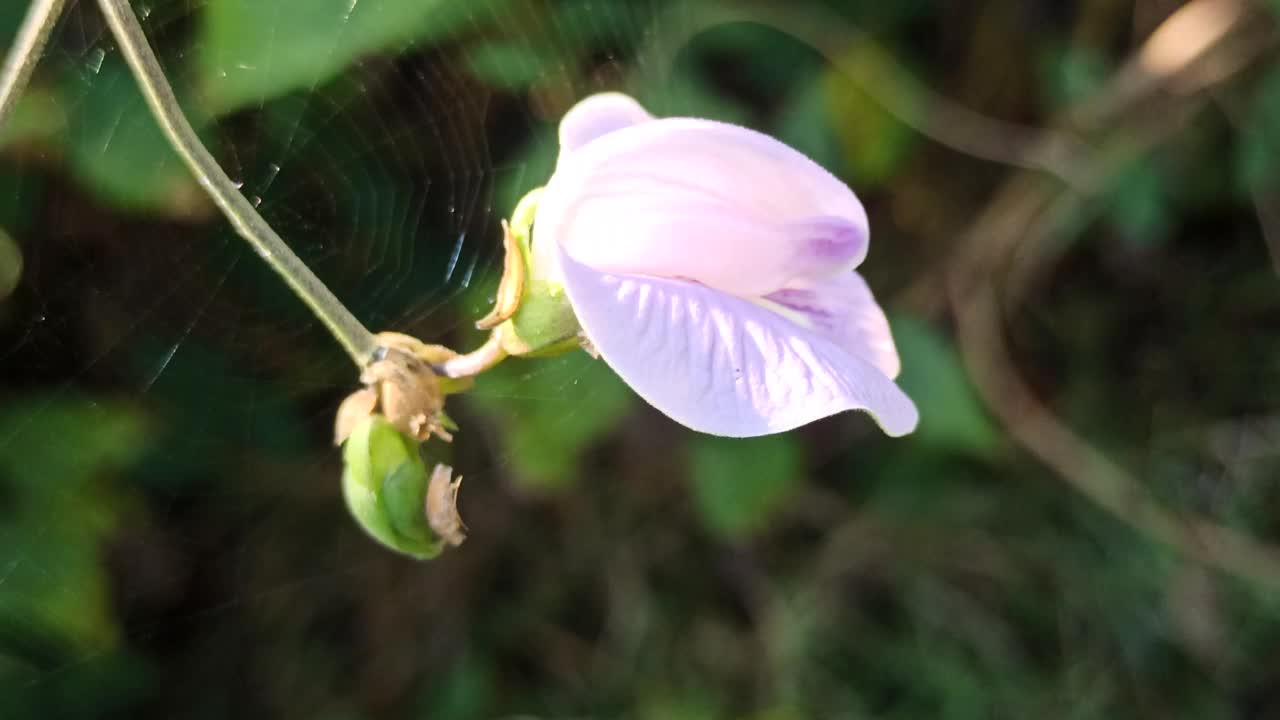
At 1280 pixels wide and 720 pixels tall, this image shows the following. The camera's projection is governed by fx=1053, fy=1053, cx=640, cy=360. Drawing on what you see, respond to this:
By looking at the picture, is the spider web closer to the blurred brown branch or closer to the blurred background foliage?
the blurred background foliage

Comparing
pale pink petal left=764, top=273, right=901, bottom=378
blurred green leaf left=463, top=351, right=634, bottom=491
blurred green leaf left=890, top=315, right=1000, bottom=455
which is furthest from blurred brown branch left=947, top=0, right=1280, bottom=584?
pale pink petal left=764, top=273, right=901, bottom=378

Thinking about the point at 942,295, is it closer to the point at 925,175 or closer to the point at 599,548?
the point at 925,175

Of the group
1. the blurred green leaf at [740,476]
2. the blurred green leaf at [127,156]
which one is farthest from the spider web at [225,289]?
the blurred green leaf at [740,476]

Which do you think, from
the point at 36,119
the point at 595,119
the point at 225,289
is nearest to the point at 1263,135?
the point at 595,119

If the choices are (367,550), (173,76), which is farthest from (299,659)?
(173,76)

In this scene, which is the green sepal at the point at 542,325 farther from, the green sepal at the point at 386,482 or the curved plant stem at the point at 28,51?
the curved plant stem at the point at 28,51

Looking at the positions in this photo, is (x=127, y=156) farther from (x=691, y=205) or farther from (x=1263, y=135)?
(x=1263, y=135)
